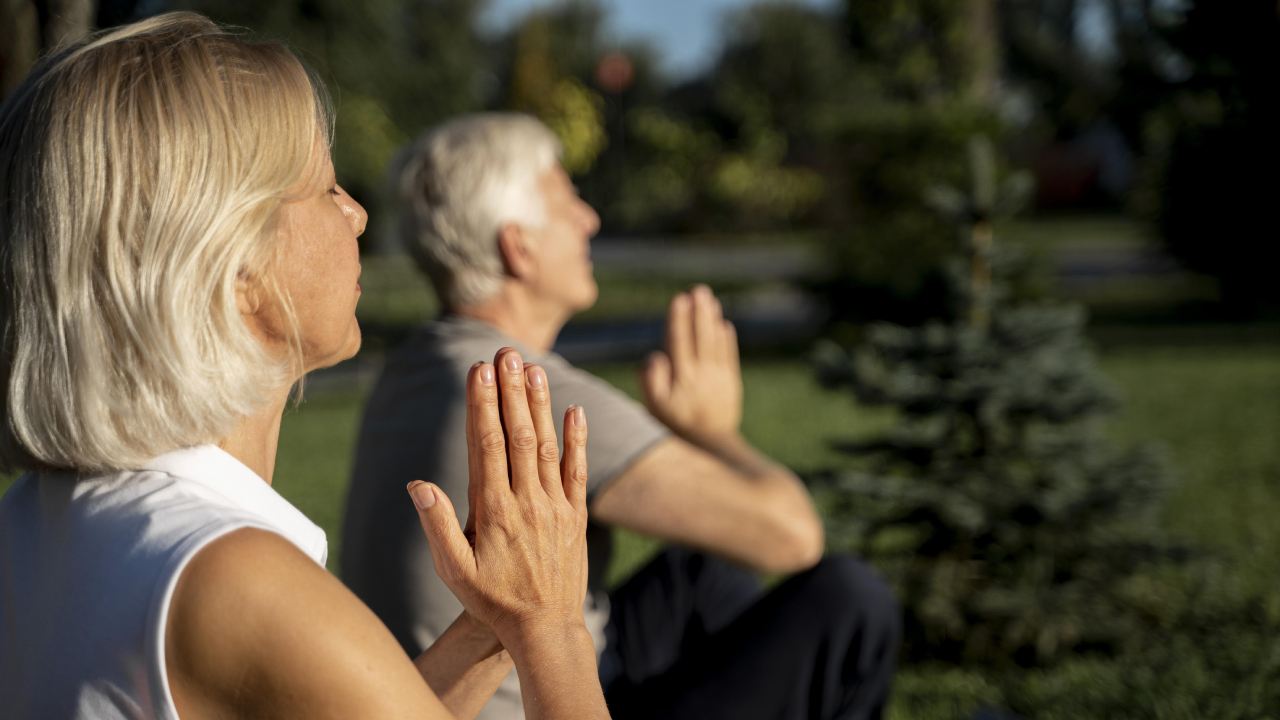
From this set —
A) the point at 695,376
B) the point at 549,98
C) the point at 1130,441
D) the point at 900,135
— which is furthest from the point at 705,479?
the point at 549,98

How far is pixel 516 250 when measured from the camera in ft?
6.88

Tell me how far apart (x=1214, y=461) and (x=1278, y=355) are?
4.67 m

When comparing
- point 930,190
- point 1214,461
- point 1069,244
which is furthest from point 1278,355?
point 1069,244

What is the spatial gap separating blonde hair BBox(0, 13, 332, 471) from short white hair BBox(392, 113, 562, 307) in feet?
3.23

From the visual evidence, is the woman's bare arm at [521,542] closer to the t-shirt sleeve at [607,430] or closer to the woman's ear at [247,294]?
the woman's ear at [247,294]

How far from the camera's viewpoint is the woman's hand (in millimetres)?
1054

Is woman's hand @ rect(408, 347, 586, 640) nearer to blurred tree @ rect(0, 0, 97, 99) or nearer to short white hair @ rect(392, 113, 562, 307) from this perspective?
short white hair @ rect(392, 113, 562, 307)

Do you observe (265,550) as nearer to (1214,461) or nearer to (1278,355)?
(1214,461)

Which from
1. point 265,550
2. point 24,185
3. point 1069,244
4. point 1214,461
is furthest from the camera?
point 1069,244

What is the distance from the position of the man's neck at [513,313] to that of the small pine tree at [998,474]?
1419 mm

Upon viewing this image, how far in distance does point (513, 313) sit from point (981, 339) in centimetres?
170

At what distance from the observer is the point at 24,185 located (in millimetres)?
1017

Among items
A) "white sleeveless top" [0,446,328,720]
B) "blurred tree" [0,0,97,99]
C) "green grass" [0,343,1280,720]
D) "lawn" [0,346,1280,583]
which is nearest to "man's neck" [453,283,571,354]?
"white sleeveless top" [0,446,328,720]

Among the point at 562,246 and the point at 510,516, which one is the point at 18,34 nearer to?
the point at 562,246
